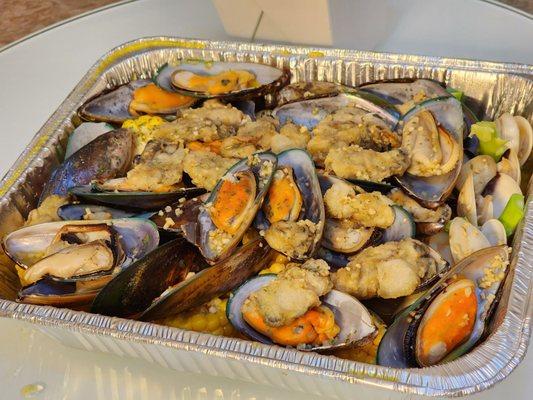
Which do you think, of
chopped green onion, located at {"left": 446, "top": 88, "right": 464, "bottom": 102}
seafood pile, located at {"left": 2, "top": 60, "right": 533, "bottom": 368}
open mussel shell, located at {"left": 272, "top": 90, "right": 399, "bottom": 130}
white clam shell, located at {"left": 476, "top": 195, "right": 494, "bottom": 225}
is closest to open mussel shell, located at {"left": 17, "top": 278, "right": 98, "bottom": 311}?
seafood pile, located at {"left": 2, "top": 60, "right": 533, "bottom": 368}

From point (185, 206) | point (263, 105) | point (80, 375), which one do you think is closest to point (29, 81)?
point (263, 105)

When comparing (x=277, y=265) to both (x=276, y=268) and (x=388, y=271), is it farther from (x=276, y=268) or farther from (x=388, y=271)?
(x=388, y=271)

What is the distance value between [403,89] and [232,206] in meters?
0.89

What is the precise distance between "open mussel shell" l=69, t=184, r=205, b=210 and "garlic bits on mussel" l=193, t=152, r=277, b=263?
0.42 ft

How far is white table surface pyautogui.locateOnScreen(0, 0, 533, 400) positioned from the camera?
2.51m

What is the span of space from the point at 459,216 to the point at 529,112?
0.60 metres

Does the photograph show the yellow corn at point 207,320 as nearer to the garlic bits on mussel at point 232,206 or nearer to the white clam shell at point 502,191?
the garlic bits on mussel at point 232,206

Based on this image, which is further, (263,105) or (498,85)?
(263,105)

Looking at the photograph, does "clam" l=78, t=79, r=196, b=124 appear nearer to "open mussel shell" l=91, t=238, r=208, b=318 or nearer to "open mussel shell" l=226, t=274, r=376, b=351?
"open mussel shell" l=91, t=238, r=208, b=318

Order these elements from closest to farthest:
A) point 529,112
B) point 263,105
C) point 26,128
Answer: point 529,112, point 263,105, point 26,128

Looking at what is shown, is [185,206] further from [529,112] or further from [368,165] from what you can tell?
[529,112]

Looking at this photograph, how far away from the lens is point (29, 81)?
9.46 feet

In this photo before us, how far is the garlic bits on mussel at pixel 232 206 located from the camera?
1.76m

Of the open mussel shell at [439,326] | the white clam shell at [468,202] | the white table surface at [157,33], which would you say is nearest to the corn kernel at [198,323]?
the white table surface at [157,33]
